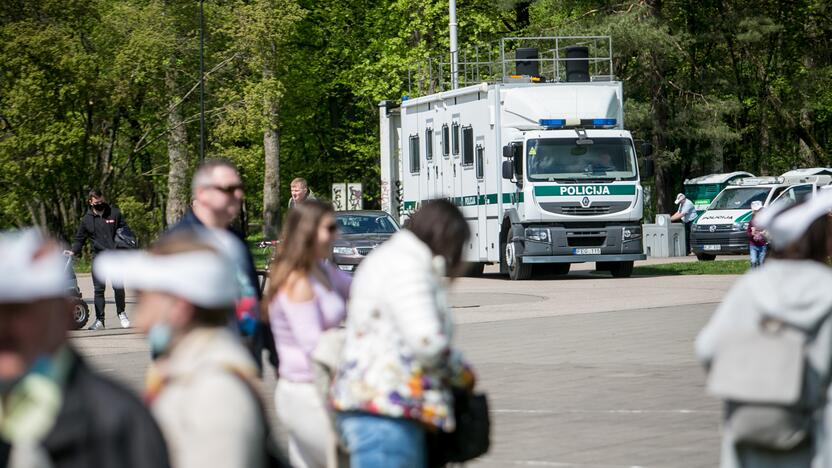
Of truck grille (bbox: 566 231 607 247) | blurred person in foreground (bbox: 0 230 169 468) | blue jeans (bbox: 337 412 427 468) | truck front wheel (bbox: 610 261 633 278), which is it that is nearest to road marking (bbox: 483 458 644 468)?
blue jeans (bbox: 337 412 427 468)

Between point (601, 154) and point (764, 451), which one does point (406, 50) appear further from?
point (764, 451)

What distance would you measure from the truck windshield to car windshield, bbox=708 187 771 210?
12.6 metres

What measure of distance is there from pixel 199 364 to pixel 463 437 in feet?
7.00

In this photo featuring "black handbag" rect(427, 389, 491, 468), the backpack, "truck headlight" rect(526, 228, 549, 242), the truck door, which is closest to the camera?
the backpack

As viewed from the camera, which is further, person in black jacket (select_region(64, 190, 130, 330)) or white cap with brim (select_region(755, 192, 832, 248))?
person in black jacket (select_region(64, 190, 130, 330))

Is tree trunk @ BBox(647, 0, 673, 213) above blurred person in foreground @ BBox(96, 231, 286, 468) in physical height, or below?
above

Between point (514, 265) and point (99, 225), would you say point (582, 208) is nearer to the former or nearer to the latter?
point (514, 265)

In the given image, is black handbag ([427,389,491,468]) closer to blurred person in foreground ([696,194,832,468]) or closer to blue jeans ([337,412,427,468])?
blue jeans ([337,412,427,468])

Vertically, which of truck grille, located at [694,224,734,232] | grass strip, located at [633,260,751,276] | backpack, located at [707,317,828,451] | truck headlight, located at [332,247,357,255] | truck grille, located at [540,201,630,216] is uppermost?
truck grille, located at [540,201,630,216]

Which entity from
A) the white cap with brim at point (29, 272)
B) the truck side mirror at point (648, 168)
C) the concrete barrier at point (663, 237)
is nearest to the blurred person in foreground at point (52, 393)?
the white cap with brim at point (29, 272)

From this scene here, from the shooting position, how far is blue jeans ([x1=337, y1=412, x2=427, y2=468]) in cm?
533

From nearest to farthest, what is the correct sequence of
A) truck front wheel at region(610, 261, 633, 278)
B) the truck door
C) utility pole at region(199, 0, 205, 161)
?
the truck door, truck front wheel at region(610, 261, 633, 278), utility pole at region(199, 0, 205, 161)

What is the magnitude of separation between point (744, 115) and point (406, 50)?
12.7 meters

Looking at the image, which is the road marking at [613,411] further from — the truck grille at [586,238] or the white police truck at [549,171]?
the truck grille at [586,238]
